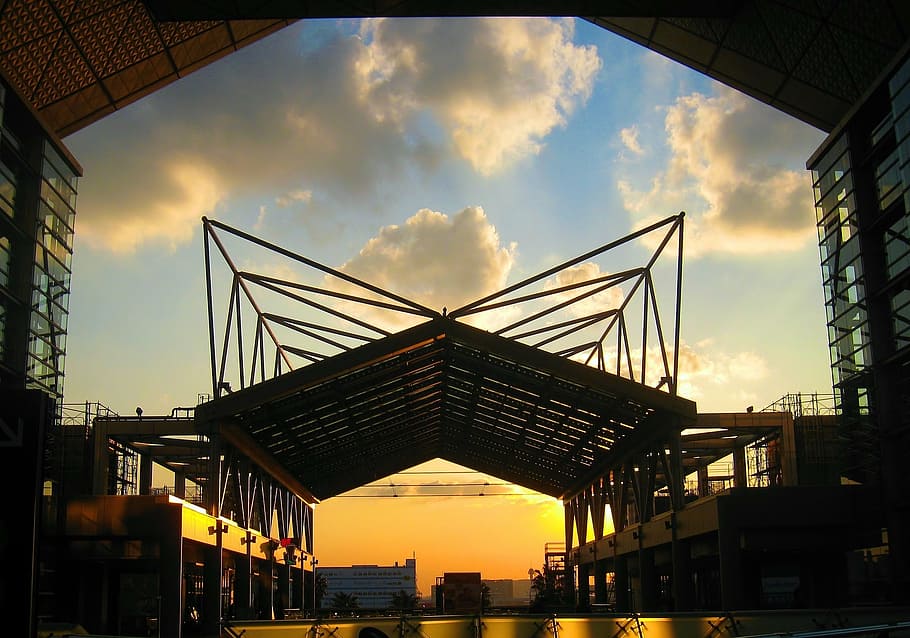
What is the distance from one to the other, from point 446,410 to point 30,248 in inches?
1134

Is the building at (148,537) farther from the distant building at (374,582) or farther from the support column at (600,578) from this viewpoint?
the distant building at (374,582)

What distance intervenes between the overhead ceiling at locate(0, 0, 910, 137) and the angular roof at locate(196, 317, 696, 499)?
12327 millimetres

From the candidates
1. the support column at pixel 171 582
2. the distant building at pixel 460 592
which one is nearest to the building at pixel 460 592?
the distant building at pixel 460 592

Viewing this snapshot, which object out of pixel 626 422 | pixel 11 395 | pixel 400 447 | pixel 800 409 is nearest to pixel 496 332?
pixel 626 422

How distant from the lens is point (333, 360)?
3947 cm

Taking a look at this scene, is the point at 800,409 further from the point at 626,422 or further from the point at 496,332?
the point at 496,332

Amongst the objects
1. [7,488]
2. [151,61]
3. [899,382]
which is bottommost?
[7,488]

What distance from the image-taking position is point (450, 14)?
38.2 m

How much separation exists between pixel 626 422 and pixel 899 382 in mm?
15022

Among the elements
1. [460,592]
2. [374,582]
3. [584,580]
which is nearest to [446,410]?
[460,592]

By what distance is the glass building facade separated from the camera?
37.4 meters

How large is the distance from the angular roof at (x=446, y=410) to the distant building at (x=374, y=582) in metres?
91.7

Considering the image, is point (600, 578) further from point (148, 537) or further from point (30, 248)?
point (30, 248)

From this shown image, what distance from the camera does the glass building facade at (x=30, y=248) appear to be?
3738cm
